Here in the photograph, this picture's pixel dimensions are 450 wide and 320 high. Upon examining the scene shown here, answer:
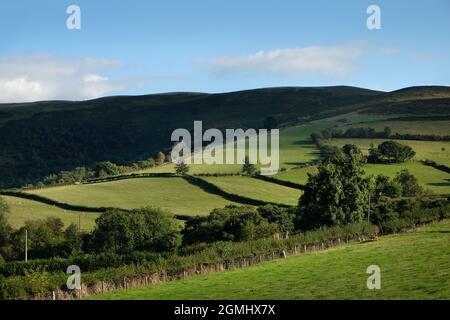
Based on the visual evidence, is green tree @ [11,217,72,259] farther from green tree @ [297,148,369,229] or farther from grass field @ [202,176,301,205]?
grass field @ [202,176,301,205]

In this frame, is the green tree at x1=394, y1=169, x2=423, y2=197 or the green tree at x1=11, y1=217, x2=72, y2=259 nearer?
the green tree at x1=11, y1=217, x2=72, y2=259

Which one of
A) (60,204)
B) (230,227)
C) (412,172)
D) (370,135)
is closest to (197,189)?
(60,204)

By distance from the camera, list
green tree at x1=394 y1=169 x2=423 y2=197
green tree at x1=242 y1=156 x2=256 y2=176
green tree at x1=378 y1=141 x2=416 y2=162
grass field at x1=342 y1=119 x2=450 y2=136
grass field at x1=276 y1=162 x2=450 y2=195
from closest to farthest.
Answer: green tree at x1=394 y1=169 x2=423 y2=197, grass field at x1=276 y1=162 x2=450 y2=195, green tree at x1=242 y1=156 x2=256 y2=176, green tree at x1=378 y1=141 x2=416 y2=162, grass field at x1=342 y1=119 x2=450 y2=136

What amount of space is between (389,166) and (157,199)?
45960 mm

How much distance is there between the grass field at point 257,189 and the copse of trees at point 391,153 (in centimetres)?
2529

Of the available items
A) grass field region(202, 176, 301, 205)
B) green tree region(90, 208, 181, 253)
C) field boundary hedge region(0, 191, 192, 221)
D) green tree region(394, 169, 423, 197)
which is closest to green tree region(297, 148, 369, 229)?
green tree region(90, 208, 181, 253)

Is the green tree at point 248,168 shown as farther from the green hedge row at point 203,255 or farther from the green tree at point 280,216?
the green hedge row at point 203,255

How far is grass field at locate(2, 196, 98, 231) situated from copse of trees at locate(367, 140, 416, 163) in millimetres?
58201

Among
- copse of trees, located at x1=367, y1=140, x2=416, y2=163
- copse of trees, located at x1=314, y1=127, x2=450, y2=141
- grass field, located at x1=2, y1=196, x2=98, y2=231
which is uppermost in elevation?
copse of trees, located at x1=314, y1=127, x2=450, y2=141

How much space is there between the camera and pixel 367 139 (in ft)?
522

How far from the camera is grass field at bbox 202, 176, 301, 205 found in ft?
368

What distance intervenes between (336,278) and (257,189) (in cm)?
7452
